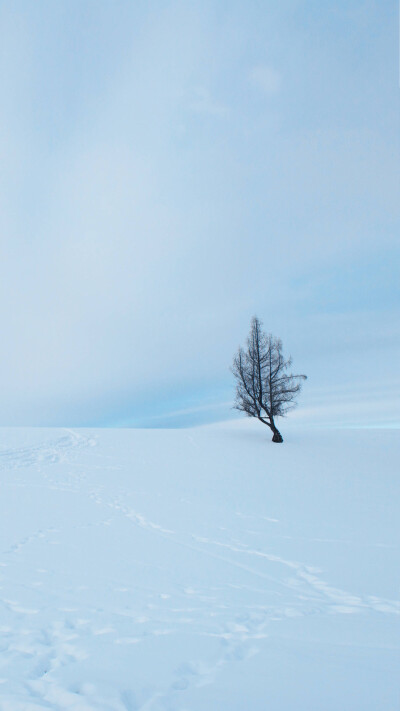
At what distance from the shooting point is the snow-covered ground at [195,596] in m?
2.99

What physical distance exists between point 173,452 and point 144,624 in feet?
47.6

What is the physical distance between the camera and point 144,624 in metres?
4.08

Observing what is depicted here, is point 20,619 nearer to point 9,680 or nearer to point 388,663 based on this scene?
point 9,680

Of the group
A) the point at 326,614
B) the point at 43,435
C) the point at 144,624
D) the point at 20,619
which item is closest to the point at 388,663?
the point at 326,614

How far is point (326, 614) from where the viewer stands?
14.3 ft

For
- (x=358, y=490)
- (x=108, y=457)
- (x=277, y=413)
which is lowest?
(x=358, y=490)

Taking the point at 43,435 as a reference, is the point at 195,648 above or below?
below

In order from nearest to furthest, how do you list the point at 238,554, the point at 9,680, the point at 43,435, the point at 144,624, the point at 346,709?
the point at 346,709, the point at 9,680, the point at 144,624, the point at 238,554, the point at 43,435

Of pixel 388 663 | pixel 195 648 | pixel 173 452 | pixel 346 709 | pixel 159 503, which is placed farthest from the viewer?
pixel 173 452

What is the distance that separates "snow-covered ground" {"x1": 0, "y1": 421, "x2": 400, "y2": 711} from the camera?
2.99m

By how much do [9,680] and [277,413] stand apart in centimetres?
2351

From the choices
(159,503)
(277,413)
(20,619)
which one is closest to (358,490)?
(159,503)

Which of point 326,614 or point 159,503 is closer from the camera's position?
point 326,614

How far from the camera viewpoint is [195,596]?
485 cm
